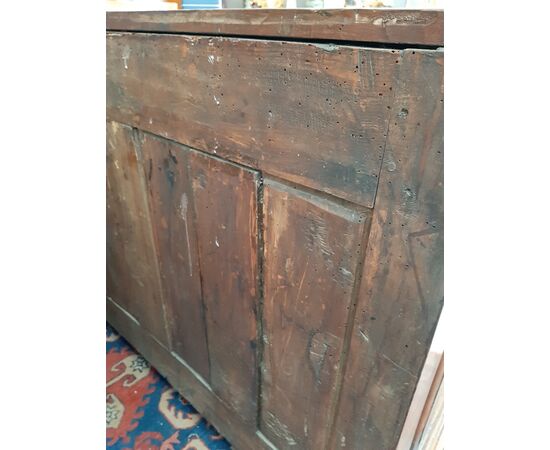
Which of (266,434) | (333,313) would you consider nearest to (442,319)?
(333,313)

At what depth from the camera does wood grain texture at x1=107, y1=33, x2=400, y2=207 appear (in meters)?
0.53

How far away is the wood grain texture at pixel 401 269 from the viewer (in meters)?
0.48

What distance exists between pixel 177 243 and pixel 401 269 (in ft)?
2.11

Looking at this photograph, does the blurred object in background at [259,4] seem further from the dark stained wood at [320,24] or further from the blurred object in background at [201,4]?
the dark stained wood at [320,24]

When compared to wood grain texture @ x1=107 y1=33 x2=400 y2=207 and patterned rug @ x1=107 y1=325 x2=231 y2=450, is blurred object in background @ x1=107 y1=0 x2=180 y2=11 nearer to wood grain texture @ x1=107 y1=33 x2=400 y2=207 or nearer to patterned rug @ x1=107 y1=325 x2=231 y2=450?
wood grain texture @ x1=107 y1=33 x2=400 y2=207

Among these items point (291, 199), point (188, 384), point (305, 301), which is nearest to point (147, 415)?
point (188, 384)

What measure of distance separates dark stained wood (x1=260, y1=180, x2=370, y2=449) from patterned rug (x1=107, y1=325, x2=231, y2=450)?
44 cm

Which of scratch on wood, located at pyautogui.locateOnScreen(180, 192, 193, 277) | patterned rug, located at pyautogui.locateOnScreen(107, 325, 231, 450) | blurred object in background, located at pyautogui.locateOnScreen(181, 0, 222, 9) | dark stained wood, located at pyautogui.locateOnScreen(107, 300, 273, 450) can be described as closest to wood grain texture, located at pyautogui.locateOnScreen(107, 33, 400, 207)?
scratch on wood, located at pyautogui.locateOnScreen(180, 192, 193, 277)

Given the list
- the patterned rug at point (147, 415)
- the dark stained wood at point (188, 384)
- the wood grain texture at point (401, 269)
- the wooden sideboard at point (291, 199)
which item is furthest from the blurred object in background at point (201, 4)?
the patterned rug at point (147, 415)

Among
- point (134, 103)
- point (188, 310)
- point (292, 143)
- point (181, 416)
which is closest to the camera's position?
point (292, 143)

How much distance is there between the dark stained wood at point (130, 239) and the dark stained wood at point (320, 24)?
40 centimetres
